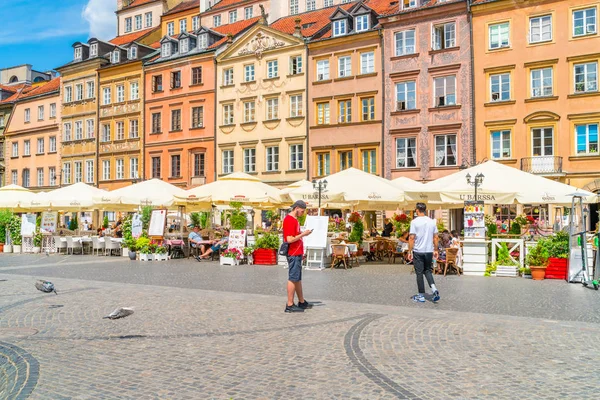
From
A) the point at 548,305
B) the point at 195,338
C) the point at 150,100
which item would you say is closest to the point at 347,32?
the point at 150,100

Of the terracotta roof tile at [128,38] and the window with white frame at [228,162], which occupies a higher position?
the terracotta roof tile at [128,38]

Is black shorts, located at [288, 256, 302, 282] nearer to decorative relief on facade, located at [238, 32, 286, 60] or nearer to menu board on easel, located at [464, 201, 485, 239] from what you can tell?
menu board on easel, located at [464, 201, 485, 239]

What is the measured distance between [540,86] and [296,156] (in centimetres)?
1507

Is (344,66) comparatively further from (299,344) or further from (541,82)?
(299,344)

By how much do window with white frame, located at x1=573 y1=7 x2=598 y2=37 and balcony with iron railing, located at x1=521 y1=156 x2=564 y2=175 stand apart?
6.29 meters

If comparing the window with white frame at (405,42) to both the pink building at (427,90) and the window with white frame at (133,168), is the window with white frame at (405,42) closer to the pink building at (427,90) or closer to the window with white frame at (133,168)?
the pink building at (427,90)

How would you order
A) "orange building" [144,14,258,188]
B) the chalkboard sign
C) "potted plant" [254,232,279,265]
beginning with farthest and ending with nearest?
1. "orange building" [144,14,258,188]
2. "potted plant" [254,232,279,265]
3. the chalkboard sign

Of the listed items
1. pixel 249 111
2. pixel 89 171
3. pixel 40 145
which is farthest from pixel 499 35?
pixel 40 145

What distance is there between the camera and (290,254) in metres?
10.1

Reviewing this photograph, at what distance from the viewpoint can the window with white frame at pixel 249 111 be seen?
134 feet

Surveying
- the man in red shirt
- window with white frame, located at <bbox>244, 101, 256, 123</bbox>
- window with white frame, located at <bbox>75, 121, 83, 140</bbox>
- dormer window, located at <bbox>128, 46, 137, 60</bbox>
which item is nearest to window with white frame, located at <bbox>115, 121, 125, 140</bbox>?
window with white frame, located at <bbox>75, 121, 83, 140</bbox>

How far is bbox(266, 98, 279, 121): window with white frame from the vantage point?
39.6 metres

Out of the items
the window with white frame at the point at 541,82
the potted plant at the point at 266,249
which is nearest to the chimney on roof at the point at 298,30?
the window with white frame at the point at 541,82

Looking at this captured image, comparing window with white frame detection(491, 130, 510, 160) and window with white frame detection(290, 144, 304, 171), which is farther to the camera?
window with white frame detection(290, 144, 304, 171)
